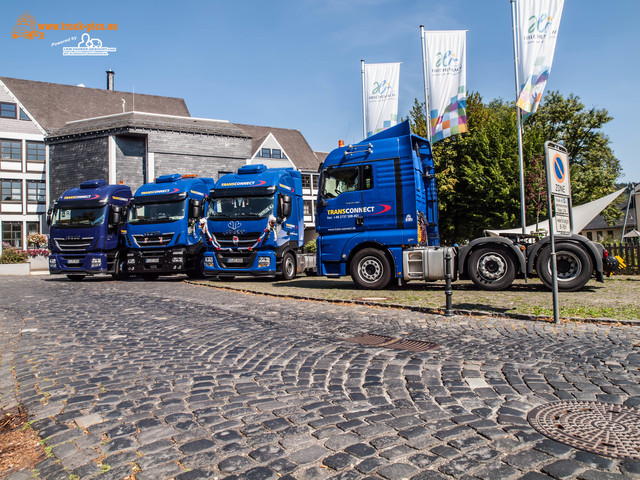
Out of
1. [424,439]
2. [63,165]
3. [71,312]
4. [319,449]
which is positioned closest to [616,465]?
[424,439]

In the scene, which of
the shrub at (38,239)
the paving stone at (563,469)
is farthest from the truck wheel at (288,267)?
the shrub at (38,239)

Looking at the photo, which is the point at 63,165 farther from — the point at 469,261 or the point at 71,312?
the point at 469,261

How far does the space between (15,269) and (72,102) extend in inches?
928

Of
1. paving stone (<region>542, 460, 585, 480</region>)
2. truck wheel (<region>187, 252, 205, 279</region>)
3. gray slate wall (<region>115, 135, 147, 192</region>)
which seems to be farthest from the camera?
gray slate wall (<region>115, 135, 147, 192</region>)

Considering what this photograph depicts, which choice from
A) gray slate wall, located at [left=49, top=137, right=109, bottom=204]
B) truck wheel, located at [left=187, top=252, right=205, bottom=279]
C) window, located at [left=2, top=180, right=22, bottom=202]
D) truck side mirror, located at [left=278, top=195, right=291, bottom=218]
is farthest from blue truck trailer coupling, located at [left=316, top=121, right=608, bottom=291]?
window, located at [left=2, top=180, right=22, bottom=202]

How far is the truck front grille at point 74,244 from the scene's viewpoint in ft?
60.3

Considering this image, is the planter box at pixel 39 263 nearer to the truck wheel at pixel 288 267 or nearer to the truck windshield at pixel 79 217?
the truck windshield at pixel 79 217

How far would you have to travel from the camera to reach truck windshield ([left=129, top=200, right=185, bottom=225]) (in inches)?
687

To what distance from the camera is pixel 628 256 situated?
56.7 ft

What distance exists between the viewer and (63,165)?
125 feet

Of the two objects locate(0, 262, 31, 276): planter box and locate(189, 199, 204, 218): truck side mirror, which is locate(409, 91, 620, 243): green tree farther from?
locate(0, 262, 31, 276): planter box

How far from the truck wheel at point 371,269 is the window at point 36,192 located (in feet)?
120

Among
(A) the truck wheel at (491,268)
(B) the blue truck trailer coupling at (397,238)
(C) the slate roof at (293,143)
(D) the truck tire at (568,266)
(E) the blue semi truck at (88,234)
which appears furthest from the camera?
(C) the slate roof at (293,143)

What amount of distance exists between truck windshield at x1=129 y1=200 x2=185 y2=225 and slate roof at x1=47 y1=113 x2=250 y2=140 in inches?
803
